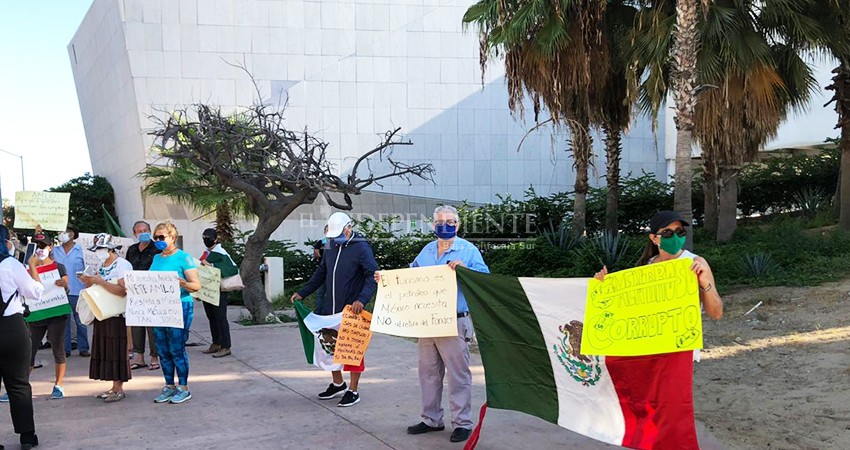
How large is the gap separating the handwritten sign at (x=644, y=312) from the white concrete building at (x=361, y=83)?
24781mm

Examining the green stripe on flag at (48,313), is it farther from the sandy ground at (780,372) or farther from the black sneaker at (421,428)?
the sandy ground at (780,372)

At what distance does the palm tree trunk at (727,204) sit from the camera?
669 inches

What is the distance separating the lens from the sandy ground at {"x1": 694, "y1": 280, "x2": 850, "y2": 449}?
5.82m

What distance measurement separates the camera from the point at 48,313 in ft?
24.8

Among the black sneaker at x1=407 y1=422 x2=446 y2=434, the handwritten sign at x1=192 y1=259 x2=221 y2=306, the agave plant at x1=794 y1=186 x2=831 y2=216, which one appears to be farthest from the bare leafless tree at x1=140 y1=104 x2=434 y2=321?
the agave plant at x1=794 y1=186 x2=831 y2=216

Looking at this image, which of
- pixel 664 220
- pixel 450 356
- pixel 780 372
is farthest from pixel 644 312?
pixel 780 372

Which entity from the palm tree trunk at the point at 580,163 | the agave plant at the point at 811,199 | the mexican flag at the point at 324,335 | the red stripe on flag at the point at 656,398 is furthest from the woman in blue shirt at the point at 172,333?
the agave plant at the point at 811,199

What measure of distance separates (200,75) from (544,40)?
20.5 metres

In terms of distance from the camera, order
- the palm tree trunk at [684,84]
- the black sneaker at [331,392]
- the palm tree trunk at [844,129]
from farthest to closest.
Result: the palm tree trunk at [844,129], the palm tree trunk at [684,84], the black sneaker at [331,392]

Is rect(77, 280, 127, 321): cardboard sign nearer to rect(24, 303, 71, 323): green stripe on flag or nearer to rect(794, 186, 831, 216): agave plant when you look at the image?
rect(24, 303, 71, 323): green stripe on flag

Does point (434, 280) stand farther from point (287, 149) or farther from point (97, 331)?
point (287, 149)

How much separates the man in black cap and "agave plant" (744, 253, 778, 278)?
28.0 feet

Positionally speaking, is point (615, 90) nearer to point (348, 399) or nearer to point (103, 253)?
point (348, 399)

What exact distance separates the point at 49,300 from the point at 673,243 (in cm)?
617
